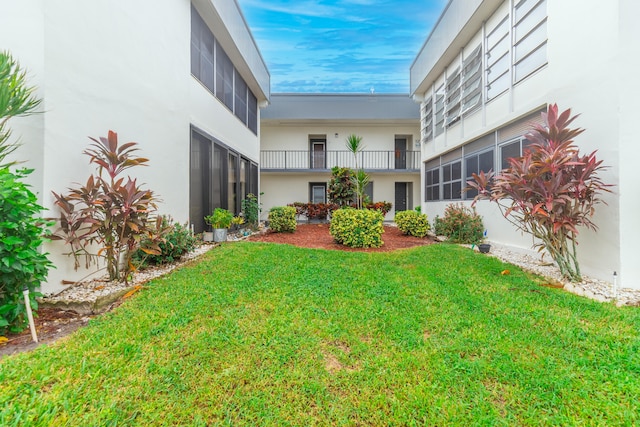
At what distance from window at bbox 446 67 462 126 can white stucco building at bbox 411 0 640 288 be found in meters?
0.03

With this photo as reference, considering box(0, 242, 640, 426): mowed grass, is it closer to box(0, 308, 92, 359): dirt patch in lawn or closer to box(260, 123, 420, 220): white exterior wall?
box(0, 308, 92, 359): dirt patch in lawn

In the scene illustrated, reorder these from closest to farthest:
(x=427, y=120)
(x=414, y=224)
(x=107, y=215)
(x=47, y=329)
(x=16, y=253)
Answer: (x=16, y=253) < (x=47, y=329) < (x=107, y=215) < (x=414, y=224) < (x=427, y=120)

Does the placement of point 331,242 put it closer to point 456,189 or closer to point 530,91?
point 456,189

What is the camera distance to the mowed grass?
168 cm

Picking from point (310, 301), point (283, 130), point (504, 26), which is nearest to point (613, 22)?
point (504, 26)

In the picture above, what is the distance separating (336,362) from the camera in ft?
7.22

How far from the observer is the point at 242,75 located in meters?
10.6

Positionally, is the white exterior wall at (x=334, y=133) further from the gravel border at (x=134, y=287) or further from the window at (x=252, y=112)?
the gravel border at (x=134, y=287)

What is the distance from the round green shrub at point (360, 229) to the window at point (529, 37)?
4.56 m

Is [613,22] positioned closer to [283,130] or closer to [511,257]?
[511,257]

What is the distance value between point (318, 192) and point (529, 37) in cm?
1168

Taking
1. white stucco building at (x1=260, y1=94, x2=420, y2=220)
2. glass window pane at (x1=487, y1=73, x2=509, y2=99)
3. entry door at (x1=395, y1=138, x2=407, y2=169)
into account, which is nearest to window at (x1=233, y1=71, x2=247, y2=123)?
white stucco building at (x1=260, y1=94, x2=420, y2=220)

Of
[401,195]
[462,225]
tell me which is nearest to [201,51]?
[462,225]

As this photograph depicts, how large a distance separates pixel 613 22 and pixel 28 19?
7219mm
